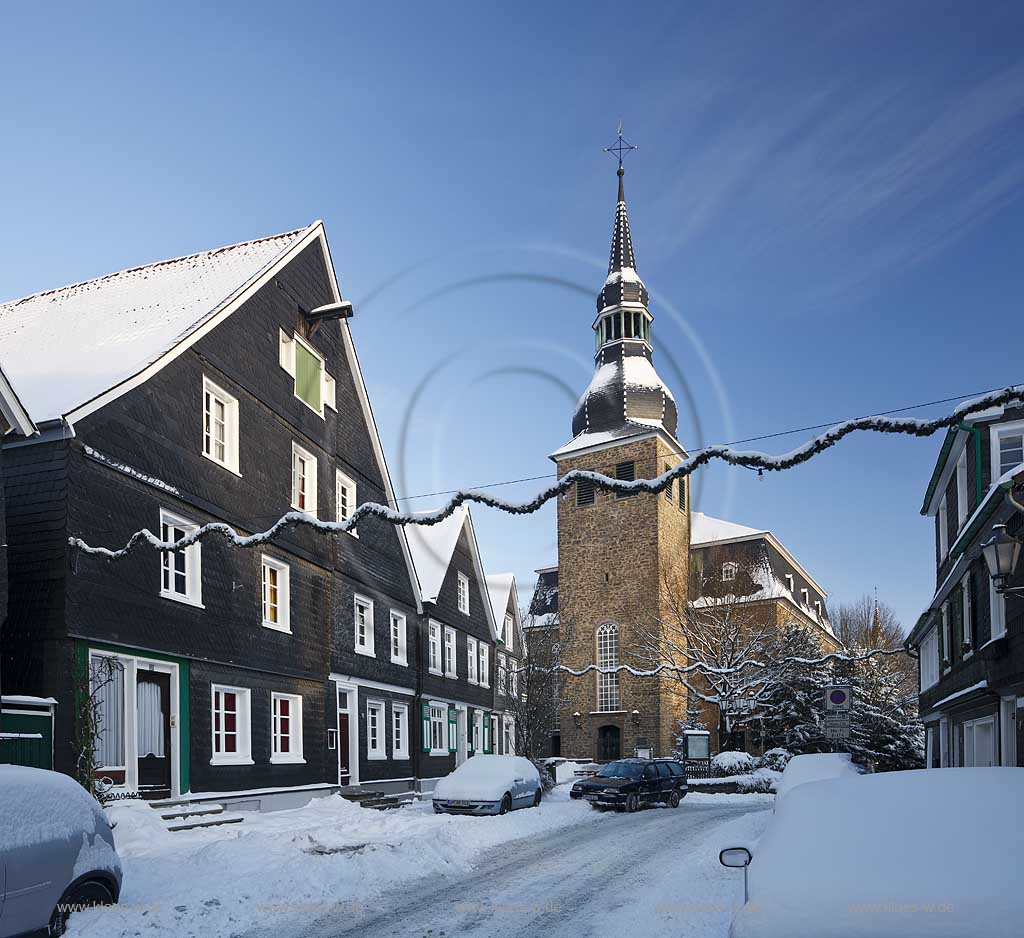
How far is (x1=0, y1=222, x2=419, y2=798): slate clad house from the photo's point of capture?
50.8 ft

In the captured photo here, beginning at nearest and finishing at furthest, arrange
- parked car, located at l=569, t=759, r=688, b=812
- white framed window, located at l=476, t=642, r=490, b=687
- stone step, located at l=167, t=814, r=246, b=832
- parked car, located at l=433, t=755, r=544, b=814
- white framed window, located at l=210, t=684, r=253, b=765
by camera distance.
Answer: stone step, located at l=167, t=814, r=246, b=832 → white framed window, located at l=210, t=684, r=253, b=765 → parked car, located at l=433, t=755, r=544, b=814 → parked car, located at l=569, t=759, r=688, b=812 → white framed window, located at l=476, t=642, r=490, b=687

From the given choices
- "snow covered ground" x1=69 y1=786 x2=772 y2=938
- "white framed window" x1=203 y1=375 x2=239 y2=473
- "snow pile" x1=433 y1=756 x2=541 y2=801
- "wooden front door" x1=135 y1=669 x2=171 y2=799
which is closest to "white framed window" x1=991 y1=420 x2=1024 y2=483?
"snow covered ground" x1=69 y1=786 x2=772 y2=938

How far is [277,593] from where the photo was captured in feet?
Result: 71.9

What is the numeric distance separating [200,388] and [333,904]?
11.5 m

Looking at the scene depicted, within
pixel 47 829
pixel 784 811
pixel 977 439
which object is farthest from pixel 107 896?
pixel 977 439

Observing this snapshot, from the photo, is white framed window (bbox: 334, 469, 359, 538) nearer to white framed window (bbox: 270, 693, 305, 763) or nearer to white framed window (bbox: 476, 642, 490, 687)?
white framed window (bbox: 270, 693, 305, 763)

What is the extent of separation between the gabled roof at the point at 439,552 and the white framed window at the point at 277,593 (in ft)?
30.7

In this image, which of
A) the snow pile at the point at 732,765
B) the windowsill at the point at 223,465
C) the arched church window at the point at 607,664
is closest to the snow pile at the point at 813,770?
the windowsill at the point at 223,465

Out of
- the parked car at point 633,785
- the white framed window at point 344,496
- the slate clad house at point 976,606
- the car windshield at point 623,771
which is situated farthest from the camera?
the white framed window at point 344,496

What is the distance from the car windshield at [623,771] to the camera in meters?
24.7

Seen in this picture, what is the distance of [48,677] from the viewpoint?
14805 mm

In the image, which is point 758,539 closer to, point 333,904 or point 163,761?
point 163,761

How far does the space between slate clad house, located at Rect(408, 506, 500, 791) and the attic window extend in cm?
852

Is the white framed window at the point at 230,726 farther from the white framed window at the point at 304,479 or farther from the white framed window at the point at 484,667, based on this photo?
the white framed window at the point at 484,667
